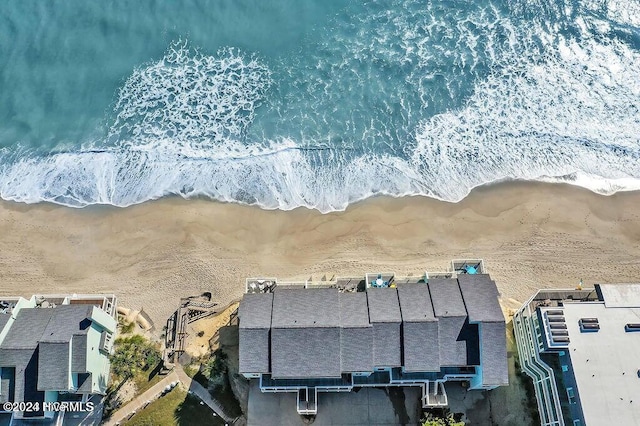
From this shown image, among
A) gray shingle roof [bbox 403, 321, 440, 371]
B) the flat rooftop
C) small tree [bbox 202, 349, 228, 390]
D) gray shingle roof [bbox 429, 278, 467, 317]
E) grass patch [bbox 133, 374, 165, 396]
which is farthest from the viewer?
grass patch [bbox 133, 374, 165, 396]

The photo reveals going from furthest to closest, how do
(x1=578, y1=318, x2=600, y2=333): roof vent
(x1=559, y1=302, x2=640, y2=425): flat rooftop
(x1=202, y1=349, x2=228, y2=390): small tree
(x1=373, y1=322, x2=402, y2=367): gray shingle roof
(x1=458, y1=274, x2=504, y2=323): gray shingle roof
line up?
1. (x1=202, y1=349, x2=228, y2=390): small tree
2. (x1=373, y1=322, x2=402, y2=367): gray shingle roof
3. (x1=458, y1=274, x2=504, y2=323): gray shingle roof
4. (x1=578, y1=318, x2=600, y2=333): roof vent
5. (x1=559, y1=302, x2=640, y2=425): flat rooftop

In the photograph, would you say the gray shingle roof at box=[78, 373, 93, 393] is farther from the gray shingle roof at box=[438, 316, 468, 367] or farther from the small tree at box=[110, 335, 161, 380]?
the gray shingle roof at box=[438, 316, 468, 367]

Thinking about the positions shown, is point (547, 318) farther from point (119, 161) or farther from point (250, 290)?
point (119, 161)

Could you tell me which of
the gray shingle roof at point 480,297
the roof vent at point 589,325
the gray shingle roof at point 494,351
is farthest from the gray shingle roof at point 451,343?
the roof vent at point 589,325

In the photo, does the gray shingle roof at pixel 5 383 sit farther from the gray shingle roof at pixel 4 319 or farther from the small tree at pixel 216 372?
the small tree at pixel 216 372

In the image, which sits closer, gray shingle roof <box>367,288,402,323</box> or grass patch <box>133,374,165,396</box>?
gray shingle roof <box>367,288,402,323</box>

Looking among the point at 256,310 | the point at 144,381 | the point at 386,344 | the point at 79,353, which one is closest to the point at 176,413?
the point at 144,381

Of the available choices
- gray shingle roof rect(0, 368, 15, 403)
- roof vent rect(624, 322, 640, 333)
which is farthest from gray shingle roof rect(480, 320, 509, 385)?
gray shingle roof rect(0, 368, 15, 403)
